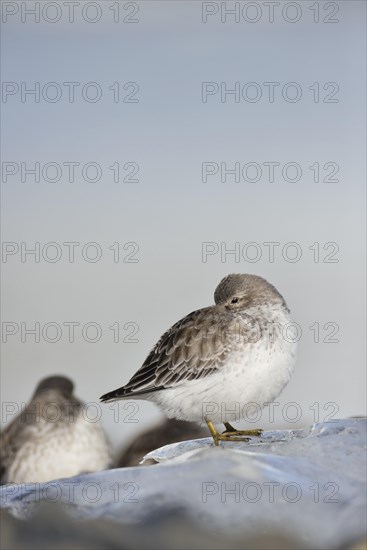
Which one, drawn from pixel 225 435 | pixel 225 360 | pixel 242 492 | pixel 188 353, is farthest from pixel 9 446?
pixel 242 492

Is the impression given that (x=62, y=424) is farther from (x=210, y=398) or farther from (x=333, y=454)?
(x=333, y=454)

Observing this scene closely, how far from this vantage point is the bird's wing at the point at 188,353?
7.28 meters

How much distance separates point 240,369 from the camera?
7098 millimetres

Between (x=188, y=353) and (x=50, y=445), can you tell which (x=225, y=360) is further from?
(x=50, y=445)

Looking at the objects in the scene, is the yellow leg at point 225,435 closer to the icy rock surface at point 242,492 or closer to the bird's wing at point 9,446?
the icy rock surface at point 242,492

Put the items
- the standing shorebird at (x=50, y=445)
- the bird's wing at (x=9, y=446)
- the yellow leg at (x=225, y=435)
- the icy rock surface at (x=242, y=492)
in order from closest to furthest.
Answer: the icy rock surface at (x=242, y=492) < the yellow leg at (x=225, y=435) < the standing shorebird at (x=50, y=445) < the bird's wing at (x=9, y=446)

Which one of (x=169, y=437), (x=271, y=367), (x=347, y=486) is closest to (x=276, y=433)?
(x=271, y=367)

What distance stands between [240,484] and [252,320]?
1.93 meters

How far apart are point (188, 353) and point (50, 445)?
4.07 m

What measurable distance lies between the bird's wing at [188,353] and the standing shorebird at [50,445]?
363 cm

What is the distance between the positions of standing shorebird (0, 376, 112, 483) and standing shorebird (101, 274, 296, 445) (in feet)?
11.8

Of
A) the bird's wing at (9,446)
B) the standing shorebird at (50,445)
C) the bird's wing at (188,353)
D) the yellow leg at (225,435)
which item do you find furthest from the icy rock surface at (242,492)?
the bird's wing at (9,446)

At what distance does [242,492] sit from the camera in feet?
18.1

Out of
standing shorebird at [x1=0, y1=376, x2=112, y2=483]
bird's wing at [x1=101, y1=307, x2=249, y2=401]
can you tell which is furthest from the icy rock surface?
standing shorebird at [x1=0, y1=376, x2=112, y2=483]
